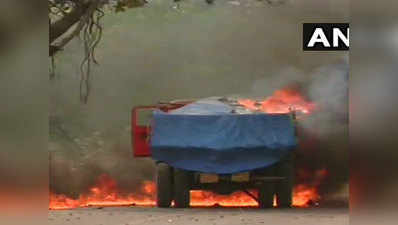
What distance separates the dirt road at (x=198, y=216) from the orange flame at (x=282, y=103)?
0.76 metres

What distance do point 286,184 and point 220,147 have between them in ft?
1.95

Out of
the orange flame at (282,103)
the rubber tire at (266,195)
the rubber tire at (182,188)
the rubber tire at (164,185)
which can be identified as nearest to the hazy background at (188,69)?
the orange flame at (282,103)

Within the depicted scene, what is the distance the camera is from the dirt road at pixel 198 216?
6.45 meters

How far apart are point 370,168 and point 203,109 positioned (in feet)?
4.53

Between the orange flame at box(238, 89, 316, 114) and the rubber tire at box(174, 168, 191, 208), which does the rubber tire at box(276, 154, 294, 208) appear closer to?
the orange flame at box(238, 89, 316, 114)

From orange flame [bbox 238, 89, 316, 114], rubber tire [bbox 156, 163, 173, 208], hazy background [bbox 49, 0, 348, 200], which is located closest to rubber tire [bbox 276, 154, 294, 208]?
hazy background [bbox 49, 0, 348, 200]

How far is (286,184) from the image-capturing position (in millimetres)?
6574

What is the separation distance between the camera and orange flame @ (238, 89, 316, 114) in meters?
6.49

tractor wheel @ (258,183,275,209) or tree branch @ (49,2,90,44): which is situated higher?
tree branch @ (49,2,90,44)

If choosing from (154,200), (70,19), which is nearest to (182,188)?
(154,200)

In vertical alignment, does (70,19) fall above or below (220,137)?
above

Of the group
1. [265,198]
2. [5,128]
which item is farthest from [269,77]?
[5,128]

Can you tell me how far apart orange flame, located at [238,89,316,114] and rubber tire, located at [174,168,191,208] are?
69 cm

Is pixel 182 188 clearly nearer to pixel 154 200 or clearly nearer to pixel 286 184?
pixel 154 200
